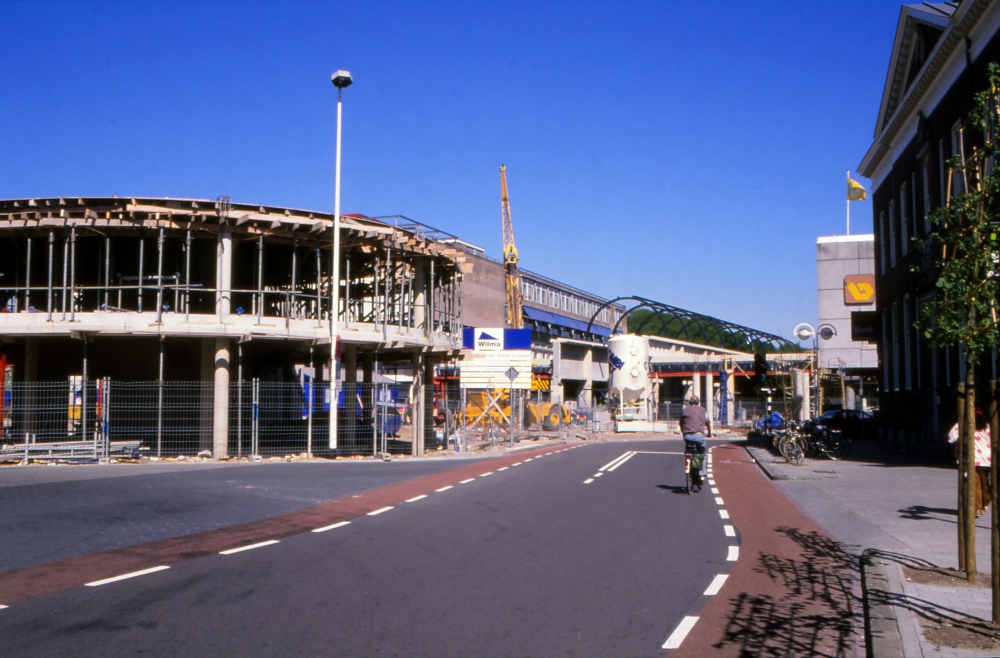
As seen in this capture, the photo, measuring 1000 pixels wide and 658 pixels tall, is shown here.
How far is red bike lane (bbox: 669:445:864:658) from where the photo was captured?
5.89 meters

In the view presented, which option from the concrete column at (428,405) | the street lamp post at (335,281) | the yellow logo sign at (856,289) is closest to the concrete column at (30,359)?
the street lamp post at (335,281)

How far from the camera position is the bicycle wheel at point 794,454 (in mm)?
22767

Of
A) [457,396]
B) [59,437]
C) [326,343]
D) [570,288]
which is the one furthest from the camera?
[570,288]

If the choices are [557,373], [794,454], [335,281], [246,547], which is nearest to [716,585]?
[246,547]

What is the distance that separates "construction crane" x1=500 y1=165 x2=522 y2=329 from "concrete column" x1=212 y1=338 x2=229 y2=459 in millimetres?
48765

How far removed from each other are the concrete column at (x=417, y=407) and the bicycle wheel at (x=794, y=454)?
1132 cm

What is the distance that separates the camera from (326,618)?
6422 mm

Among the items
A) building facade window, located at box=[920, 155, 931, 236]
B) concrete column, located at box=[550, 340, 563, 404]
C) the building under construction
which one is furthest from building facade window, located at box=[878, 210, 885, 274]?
concrete column, located at box=[550, 340, 563, 404]

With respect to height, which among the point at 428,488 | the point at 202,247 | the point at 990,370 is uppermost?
the point at 202,247

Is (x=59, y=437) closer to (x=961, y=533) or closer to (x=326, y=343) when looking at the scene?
(x=326, y=343)

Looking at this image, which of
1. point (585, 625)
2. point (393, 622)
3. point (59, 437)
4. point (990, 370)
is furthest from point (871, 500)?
point (59, 437)

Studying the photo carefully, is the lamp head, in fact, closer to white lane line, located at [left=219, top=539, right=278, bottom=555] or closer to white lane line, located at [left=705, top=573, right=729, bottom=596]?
white lane line, located at [left=219, top=539, right=278, bottom=555]

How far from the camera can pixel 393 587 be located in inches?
296

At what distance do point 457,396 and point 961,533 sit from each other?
3672 cm
